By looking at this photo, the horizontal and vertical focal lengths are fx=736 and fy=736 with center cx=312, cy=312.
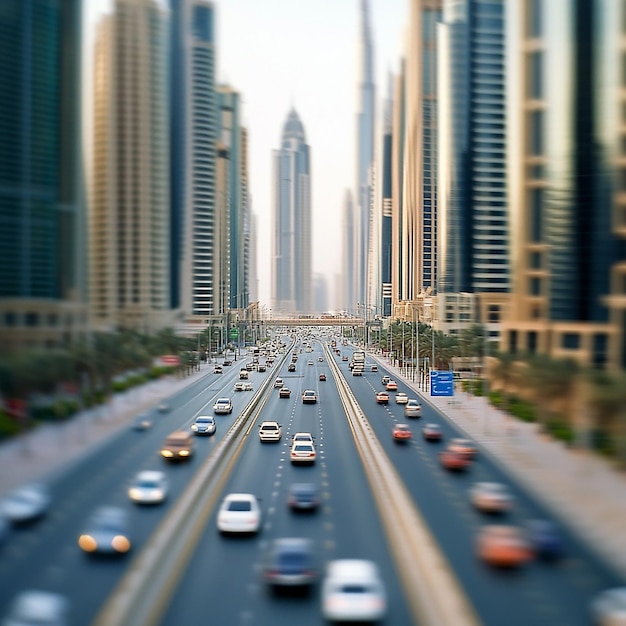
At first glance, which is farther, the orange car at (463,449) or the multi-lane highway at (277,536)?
the orange car at (463,449)

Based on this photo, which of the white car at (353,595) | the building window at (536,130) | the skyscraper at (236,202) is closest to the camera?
the white car at (353,595)

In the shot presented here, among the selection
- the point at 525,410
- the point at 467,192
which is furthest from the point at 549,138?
the point at 467,192

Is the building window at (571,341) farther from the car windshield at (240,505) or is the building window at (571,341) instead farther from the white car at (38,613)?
the white car at (38,613)

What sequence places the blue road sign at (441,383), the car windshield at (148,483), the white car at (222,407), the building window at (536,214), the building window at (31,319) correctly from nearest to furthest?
1. the car windshield at (148,483)
2. the building window at (31,319)
3. the white car at (222,407)
4. the blue road sign at (441,383)
5. the building window at (536,214)

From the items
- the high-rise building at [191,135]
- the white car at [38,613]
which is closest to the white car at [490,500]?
the white car at [38,613]

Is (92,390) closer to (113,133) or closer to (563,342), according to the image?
(113,133)

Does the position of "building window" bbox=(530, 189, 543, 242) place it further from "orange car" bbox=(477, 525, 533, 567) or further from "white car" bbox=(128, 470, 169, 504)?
"orange car" bbox=(477, 525, 533, 567)
